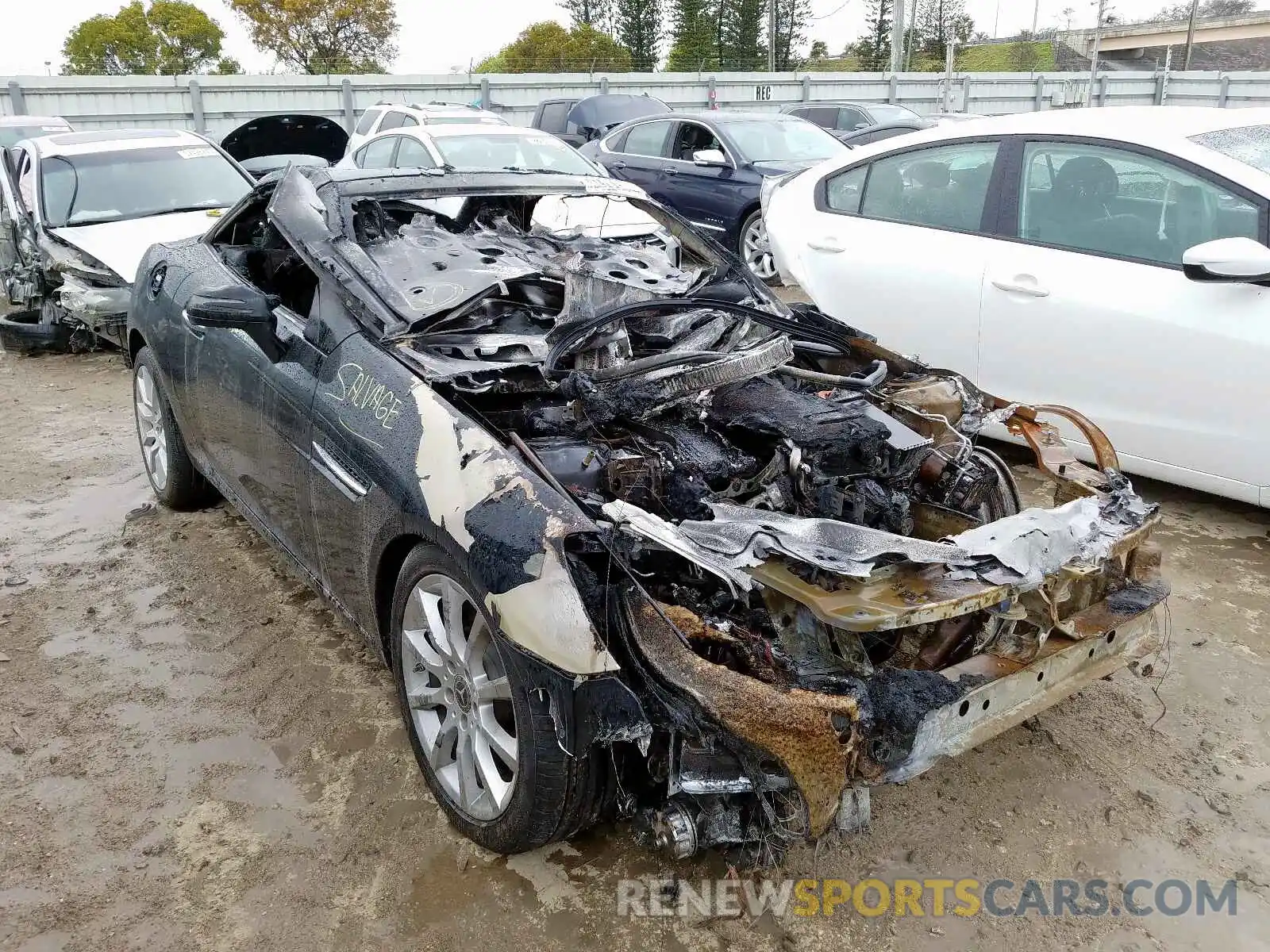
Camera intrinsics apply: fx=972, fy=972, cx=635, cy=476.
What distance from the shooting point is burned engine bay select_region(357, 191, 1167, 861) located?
2.04 metres

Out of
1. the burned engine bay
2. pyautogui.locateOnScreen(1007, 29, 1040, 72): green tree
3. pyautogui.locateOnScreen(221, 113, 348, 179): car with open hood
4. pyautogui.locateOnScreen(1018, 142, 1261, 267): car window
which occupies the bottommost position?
the burned engine bay

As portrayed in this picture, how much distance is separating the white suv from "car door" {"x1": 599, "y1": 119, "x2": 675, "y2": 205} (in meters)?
1.39

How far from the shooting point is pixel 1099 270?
417 cm

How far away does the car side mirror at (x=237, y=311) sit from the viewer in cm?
305

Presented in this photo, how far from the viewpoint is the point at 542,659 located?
2070 mm

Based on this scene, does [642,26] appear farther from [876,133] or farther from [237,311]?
[237,311]

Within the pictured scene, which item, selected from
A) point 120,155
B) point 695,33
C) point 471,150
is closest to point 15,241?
point 120,155

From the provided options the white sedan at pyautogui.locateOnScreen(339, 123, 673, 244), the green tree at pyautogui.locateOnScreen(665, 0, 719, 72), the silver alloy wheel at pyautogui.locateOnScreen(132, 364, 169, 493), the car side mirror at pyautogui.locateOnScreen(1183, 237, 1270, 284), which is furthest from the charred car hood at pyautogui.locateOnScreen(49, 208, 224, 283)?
the green tree at pyautogui.locateOnScreen(665, 0, 719, 72)

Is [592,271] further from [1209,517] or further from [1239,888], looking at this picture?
[1209,517]

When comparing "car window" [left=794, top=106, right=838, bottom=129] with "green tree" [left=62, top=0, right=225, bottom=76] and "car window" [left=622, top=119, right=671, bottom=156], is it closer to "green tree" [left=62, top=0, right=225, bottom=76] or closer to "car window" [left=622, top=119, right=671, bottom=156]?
"car window" [left=622, top=119, right=671, bottom=156]

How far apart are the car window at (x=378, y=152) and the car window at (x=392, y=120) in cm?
109

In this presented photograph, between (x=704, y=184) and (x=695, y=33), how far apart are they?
43.0 metres

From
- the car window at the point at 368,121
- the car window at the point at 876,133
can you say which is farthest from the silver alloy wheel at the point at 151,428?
the car window at the point at 876,133

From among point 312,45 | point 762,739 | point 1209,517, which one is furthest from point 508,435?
point 312,45
